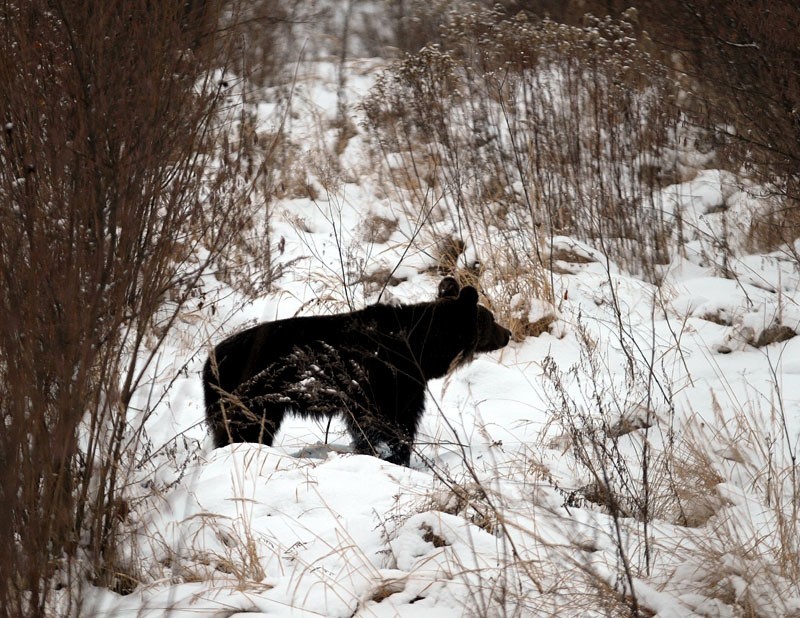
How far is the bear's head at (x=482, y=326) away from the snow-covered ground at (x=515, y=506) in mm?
342

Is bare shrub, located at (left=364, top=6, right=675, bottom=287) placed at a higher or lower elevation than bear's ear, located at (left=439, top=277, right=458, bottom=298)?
higher

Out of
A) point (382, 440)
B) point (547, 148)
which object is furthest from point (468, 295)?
point (547, 148)

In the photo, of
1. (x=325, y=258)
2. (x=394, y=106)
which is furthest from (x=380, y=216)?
(x=394, y=106)

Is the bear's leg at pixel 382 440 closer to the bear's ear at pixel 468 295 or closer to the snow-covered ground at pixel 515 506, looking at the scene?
the snow-covered ground at pixel 515 506

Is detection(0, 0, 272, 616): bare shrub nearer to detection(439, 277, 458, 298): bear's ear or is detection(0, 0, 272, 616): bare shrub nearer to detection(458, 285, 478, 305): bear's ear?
detection(458, 285, 478, 305): bear's ear

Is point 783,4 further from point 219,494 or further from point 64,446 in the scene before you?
point 64,446

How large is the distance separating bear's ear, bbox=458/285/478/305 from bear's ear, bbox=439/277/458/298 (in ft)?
0.78

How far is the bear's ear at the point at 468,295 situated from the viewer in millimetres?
5273

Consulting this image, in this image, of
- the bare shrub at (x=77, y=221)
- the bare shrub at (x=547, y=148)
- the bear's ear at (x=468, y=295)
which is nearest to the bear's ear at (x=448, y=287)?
the bear's ear at (x=468, y=295)

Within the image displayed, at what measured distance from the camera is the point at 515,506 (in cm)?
330

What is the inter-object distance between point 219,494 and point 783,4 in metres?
4.64

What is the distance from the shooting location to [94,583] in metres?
2.84

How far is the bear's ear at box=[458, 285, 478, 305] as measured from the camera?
527cm

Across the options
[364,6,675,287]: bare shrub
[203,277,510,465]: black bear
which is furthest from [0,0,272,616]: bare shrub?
[364,6,675,287]: bare shrub
